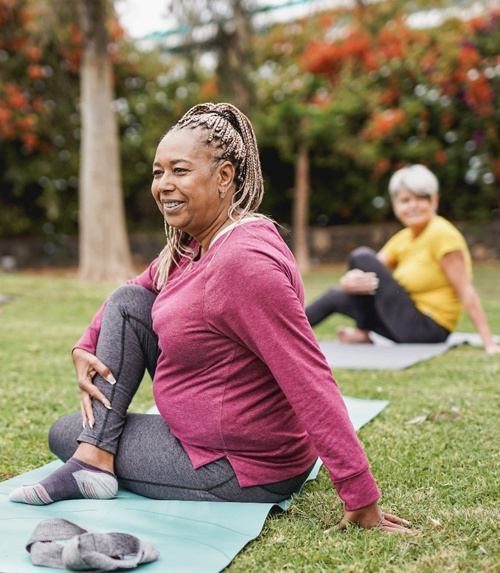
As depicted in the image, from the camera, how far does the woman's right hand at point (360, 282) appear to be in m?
4.92

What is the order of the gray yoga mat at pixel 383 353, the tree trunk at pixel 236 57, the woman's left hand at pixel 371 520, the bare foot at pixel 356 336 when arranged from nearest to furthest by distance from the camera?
the woman's left hand at pixel 371 520 → the gray yoga mat at pixel 383 353 → the bare foot at pixel 356 336 → the tree trunk at pixel 236 57

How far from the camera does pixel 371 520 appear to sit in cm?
198

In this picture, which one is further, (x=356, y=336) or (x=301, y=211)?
(x=301, y=211)

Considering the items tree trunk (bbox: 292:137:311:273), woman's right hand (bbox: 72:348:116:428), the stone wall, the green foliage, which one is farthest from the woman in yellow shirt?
the stone wall

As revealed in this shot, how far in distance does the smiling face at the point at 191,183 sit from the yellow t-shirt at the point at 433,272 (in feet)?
10.3

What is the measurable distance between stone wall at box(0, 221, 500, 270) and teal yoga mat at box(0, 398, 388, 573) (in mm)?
14034

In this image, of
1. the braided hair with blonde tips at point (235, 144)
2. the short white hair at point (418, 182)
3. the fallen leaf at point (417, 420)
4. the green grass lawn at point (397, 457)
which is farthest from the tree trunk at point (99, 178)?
the braided hair with blonde tips at point (235, 144)

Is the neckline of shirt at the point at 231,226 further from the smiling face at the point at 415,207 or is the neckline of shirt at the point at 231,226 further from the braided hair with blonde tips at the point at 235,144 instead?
the smiling face at the point at 415,207

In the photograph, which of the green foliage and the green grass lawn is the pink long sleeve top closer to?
the green grass lawn

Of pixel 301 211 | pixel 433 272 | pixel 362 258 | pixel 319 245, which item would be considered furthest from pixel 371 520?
pixel 319 245

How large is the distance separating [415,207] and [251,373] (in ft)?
10.8

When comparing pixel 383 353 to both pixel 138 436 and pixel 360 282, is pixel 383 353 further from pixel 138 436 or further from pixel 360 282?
pixel 138 436

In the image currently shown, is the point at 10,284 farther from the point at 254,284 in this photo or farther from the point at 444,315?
the point at 254,284

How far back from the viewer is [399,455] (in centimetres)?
279
